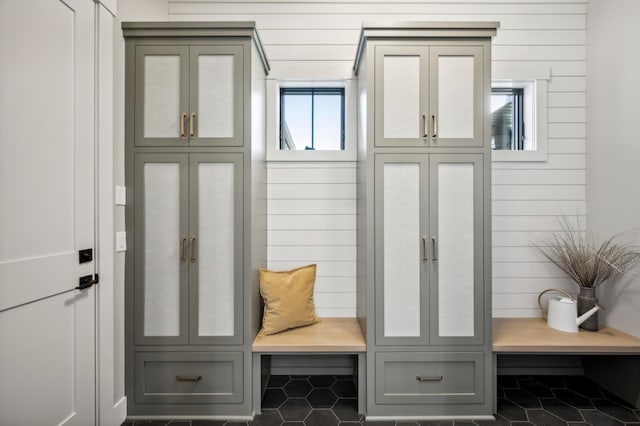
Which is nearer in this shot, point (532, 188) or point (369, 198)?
point (369, 198)

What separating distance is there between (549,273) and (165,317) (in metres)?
2.87

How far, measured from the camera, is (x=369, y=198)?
1.91 m

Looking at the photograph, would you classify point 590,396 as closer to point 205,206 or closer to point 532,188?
point 532,188

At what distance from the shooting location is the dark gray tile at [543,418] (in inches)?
73.0

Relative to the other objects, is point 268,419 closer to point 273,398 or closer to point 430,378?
point 273,398

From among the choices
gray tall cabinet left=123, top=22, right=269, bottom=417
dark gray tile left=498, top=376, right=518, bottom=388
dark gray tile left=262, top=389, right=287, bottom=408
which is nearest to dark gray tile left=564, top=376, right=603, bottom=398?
dark gray tile left=498, top=376, right=518, bottom=388

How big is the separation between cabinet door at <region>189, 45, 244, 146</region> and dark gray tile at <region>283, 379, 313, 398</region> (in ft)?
5.84

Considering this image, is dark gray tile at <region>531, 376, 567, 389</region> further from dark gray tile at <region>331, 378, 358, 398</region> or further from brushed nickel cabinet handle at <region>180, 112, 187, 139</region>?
brushed nickel cabinet handle at <region>180, 112, 187, 139</region>

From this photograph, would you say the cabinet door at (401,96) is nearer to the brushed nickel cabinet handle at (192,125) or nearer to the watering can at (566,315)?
the brushed nickel cabinet handle at (192,125)

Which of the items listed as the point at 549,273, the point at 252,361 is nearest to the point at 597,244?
the point at 549,273

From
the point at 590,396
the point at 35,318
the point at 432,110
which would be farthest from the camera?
the point at 590,396

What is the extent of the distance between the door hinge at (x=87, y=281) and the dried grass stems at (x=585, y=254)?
3082 mm

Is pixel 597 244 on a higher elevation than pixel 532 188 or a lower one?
lower

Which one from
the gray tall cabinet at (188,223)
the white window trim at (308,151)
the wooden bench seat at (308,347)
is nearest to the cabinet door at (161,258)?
the gray tall cabinet at (188,223)
